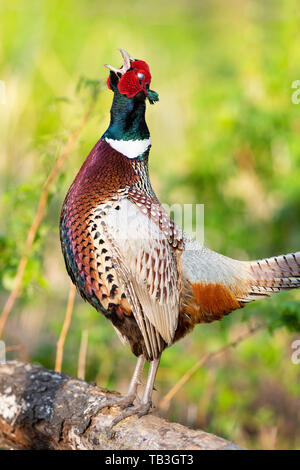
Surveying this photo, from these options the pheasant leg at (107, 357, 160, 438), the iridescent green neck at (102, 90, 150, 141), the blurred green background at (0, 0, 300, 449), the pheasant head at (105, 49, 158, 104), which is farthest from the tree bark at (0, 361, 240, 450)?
the pheasant head at (105, 49, 158, 104)

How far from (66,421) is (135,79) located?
164 centimetres

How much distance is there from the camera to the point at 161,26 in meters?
13.4

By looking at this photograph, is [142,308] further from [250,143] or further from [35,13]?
[35,13]

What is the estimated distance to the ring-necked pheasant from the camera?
268cm

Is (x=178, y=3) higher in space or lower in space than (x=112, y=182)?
higher

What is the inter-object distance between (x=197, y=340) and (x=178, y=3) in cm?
1035

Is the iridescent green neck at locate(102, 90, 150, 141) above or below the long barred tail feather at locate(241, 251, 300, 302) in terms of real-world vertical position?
above

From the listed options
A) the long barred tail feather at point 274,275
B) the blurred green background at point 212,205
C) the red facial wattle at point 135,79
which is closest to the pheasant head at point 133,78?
the red facial wattle at point 135,79

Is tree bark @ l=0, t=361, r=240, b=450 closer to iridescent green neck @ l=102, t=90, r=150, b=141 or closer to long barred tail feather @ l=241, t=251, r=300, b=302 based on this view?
long barred tail feather @ l=241, t=251, r=300, b=302

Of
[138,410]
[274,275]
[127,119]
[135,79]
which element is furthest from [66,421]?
[135,79]

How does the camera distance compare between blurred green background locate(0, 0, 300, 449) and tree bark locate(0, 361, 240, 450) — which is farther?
blurred green background locate(0, 0, 300, 449)

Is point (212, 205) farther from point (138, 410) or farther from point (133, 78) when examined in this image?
point (138, 410)

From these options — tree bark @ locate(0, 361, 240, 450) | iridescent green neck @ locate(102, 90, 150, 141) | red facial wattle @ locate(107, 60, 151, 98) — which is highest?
red facial wattle @ locate(107, 60, 151, 98)
